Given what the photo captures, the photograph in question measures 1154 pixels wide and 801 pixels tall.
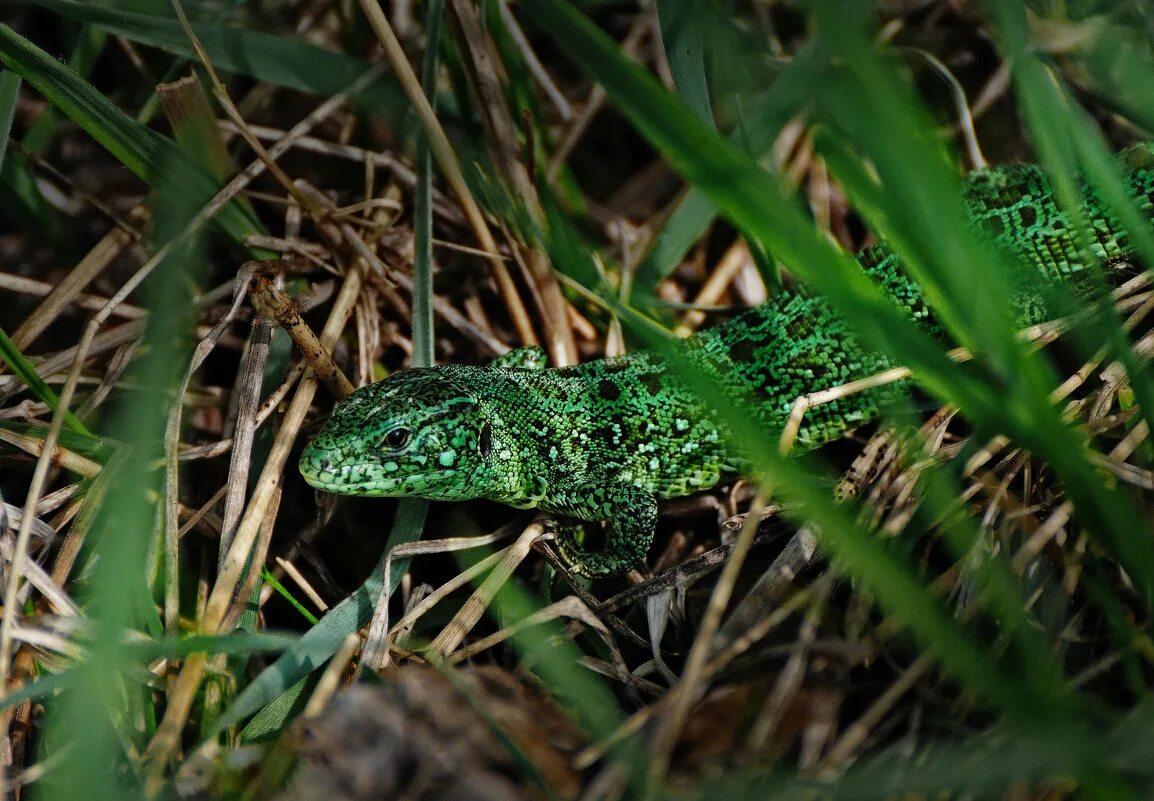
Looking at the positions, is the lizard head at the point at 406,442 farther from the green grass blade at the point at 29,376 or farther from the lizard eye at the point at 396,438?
the green grass blade at the point at 29,376

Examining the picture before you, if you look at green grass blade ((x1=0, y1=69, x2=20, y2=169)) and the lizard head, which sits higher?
green grass blade ((x1=0, y1=69, x2=20, y2=169))

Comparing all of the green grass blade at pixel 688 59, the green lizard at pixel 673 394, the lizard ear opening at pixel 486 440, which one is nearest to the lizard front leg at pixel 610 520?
the green lizard at pixel 673 394

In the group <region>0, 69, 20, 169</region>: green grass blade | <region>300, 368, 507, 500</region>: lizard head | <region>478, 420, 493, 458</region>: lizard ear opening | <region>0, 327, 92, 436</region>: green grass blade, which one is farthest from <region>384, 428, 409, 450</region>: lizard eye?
<region>0, 69, 20, 169</region>: green grass blade

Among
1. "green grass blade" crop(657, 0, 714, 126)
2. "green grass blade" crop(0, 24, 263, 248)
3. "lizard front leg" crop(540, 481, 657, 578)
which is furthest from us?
"lizard front leg" crop(540, 481, 657, 578)

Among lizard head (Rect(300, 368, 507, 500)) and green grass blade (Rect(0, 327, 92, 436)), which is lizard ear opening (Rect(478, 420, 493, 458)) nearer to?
lizard head (Rect(300, 368, 507, 500))

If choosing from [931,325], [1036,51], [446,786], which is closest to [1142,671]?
[931,325]

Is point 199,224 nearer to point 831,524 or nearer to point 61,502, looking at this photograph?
point 61,502

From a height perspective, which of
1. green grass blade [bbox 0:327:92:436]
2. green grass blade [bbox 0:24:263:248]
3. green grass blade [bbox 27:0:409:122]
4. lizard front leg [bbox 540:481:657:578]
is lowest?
lizard front leg [bbox 540:481:657:578]

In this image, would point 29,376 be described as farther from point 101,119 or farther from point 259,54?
point 259,54
